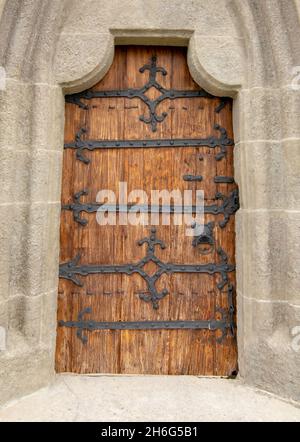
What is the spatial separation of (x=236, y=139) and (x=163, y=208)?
0.49 metres

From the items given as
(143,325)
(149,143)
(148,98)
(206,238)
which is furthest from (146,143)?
(143,325)

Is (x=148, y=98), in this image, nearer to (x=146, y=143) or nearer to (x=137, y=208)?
(x=146, y=143)

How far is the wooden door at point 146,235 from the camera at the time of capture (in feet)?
5.29

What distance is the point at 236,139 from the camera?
63.0 inches

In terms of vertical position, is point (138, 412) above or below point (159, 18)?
below

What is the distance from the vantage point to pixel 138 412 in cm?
131

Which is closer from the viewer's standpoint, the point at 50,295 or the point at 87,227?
the point at 50,295

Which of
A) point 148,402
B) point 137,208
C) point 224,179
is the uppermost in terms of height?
point 224,179

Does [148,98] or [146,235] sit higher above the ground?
[148,98]
